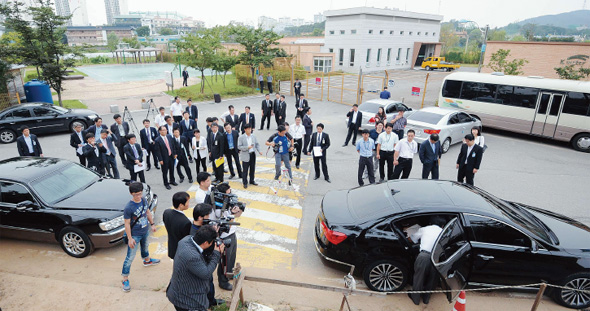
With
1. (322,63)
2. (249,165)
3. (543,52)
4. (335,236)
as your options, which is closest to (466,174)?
(335,236)

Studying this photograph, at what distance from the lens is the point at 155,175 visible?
1016 centimetres

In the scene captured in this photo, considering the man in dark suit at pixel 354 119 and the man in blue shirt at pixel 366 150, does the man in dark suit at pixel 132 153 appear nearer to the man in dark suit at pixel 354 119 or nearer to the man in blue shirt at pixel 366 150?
the man in blue shirt at pixel 366 150

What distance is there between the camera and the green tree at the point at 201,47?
71.5 ft

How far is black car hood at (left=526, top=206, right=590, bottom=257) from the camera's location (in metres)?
4.99

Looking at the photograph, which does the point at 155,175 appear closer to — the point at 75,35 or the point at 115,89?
the point at 115,89

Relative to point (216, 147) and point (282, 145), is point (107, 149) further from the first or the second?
point (282, 145)

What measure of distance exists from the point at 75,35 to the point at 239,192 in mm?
144357

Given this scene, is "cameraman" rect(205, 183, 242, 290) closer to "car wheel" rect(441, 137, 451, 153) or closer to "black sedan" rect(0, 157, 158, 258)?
"black sedan" rect(0, 157, 158, 258)

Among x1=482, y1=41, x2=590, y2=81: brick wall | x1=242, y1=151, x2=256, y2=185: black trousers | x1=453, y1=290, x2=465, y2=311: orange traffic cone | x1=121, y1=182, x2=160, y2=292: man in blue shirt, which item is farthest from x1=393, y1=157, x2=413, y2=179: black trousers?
x1=482, y1=41, x2=590, y2=81: brick wall

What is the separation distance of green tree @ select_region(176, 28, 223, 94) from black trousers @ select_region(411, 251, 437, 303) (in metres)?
20.4

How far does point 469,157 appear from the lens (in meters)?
8.47

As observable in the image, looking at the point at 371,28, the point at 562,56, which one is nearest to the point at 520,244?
the point at 562,56

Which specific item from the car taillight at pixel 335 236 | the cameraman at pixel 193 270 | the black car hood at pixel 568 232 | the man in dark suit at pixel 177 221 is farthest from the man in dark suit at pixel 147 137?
the black car hood at pixel 568 232

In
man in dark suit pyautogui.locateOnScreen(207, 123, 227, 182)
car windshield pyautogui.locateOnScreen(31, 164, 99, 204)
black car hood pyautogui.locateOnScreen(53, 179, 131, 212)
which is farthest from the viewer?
man in dark suit pyautogui.locateOnScreen(207, 123, 227, 182)
